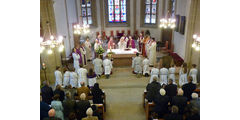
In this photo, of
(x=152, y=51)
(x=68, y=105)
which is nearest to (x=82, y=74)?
(x=68, y=105)

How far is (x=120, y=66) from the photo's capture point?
12086 mm

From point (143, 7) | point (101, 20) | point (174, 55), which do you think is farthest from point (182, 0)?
point (101, 20)

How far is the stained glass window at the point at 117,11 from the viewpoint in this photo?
1942 centimetres

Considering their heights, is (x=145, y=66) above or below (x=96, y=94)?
above

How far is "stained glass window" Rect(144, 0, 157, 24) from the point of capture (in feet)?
59.7

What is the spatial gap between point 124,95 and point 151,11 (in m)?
12.8

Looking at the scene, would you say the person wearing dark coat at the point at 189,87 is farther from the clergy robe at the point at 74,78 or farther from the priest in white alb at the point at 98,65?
the priest in white alb at the point at 98,65

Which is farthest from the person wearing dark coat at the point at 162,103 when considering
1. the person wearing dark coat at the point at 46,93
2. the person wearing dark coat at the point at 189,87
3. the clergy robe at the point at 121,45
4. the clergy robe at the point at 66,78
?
the clergy robe at the point at 121,45

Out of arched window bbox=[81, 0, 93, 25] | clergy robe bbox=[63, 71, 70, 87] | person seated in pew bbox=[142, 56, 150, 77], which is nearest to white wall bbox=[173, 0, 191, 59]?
person seated in pew bbox=[142, 56, 150, 77]

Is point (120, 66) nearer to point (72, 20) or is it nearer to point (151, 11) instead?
point (72, 20)

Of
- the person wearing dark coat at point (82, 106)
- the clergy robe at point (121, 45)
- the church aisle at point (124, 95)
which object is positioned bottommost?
the church aisle at point (124, 95)

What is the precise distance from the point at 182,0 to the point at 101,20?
985 cm

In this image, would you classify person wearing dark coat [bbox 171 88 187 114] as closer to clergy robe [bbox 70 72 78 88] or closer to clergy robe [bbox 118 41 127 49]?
clergy robe [bbox 70 72 78 88]

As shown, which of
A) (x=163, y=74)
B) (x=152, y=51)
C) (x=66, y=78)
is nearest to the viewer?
(x=163, y=74)
